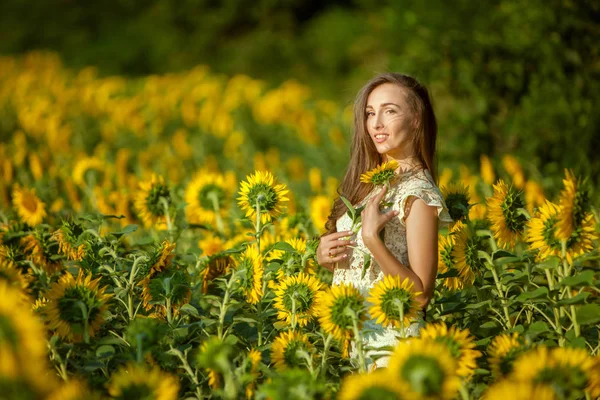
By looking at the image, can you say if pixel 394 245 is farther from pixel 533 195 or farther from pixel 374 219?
pixel 533 195

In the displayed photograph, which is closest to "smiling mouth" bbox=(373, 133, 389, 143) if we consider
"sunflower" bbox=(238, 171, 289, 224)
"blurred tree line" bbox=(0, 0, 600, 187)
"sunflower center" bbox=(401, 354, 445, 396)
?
"sunflower" bbox=(238, 171, 289, 224)

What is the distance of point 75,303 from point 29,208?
3.54ft

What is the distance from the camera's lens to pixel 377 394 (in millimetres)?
1339

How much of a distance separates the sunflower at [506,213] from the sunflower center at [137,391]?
4.06 feet

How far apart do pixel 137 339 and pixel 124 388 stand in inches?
8.1

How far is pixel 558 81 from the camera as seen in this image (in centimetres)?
440

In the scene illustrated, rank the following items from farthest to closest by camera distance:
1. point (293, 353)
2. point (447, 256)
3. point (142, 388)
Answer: point (447, 256) < point (293, 353) < point (142, 388)

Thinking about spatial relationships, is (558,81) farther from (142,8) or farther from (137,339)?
(142,8)

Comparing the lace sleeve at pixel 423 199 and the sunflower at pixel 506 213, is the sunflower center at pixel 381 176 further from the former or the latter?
the sunflower at pixel 506 213

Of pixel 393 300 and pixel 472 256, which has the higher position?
pixel 472 256

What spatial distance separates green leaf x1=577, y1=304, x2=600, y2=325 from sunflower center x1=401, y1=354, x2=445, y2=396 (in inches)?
25.6

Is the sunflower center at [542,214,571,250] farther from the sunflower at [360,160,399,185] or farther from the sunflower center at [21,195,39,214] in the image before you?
the sunflower center at [21,195,39,214]

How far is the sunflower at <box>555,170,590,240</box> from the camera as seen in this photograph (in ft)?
6.21

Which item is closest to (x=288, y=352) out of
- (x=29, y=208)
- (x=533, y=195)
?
(x=29, y=208)
